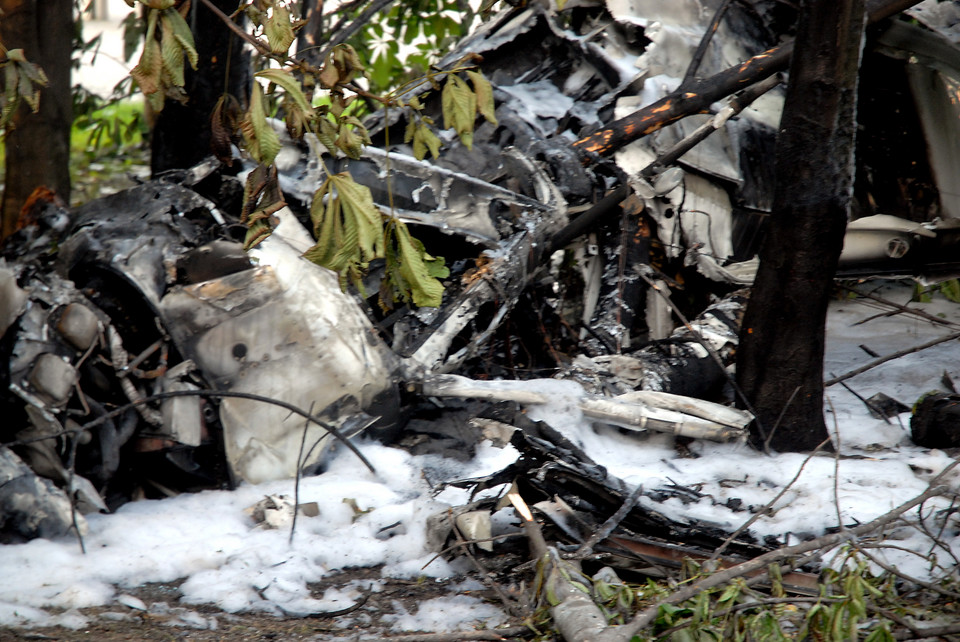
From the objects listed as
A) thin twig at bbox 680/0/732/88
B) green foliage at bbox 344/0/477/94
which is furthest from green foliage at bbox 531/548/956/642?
green foliage at bbox 344/0/477/94

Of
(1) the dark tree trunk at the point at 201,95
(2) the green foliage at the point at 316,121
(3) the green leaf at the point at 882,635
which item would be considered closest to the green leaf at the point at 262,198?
(2) the green foliage at the point at 316,121

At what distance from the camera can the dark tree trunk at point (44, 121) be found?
4887 millimetres

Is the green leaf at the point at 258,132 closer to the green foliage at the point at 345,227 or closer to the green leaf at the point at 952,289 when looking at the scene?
the green foliage at the point at 345,227

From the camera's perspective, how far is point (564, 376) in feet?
12.3

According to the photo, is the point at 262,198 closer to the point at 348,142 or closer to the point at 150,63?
the point at 348,142

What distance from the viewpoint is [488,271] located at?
3693 mm

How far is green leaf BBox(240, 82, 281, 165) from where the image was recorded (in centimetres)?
207

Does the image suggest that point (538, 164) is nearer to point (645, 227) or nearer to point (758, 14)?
point (645, 227)

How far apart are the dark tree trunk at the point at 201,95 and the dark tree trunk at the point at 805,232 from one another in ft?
10.3

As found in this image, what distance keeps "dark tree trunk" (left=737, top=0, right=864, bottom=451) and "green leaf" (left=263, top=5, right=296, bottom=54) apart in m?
1.97

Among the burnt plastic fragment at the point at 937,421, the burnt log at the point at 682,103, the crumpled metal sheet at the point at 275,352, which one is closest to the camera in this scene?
the crumpled metal sheet at the point at 275,352

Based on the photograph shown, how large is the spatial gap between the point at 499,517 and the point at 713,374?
142 cm

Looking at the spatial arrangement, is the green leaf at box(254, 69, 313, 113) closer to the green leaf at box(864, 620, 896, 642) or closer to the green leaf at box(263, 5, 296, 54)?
the green leaf at box(263, 5, 296, 54)

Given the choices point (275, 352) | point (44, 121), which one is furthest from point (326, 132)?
point (44, 121)
